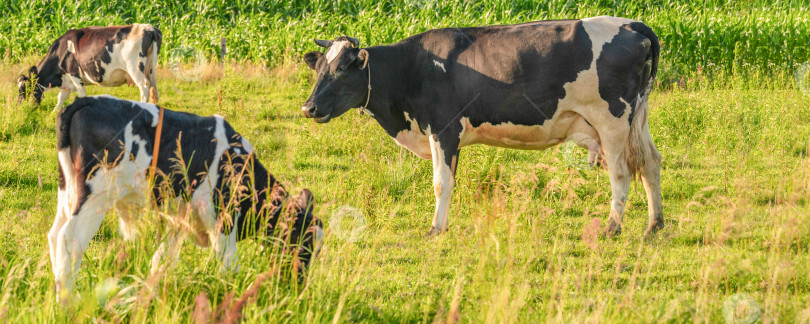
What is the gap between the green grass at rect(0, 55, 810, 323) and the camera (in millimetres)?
5031

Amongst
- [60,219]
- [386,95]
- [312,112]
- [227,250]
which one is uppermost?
[60,219]

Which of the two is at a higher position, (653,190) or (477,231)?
(477,231)

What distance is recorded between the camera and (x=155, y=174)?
5.79 metres

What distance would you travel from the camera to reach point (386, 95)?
8664 mm

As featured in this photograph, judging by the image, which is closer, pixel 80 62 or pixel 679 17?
pixel 80 62

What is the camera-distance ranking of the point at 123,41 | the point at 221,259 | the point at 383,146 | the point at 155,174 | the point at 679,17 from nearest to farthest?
the point at 221,259 < the point at 155,174 < the point at 383,146 < the point at 123,41 < the point at 679,17

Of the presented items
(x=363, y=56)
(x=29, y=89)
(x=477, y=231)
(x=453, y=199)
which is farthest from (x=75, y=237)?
(x=29, y=89)

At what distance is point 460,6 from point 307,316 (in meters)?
16.7

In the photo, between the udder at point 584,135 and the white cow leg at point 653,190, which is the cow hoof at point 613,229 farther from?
the udder at point 584,135

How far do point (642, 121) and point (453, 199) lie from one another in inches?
81.3

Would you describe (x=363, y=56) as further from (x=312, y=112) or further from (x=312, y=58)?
(x=312, y=58)

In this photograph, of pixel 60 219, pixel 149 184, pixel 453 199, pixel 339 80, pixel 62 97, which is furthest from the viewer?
pixel 62 97

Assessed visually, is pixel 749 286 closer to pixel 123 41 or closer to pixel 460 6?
pixel 123 41

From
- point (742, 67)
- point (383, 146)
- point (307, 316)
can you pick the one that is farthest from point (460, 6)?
point (307, 316)
